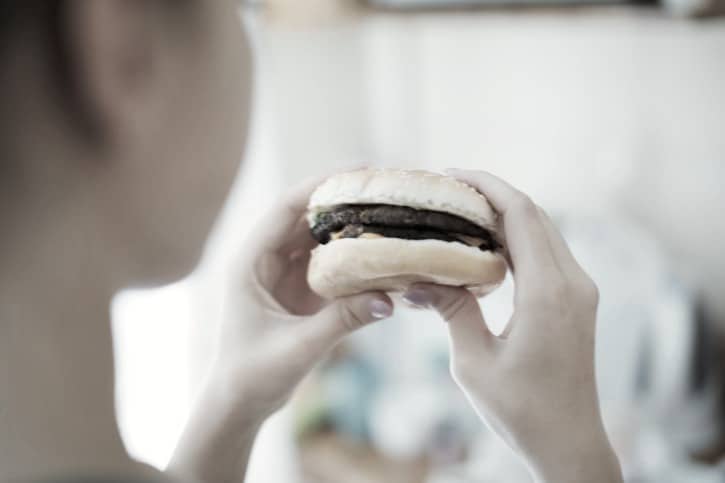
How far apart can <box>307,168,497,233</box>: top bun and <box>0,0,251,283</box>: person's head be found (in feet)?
1.22

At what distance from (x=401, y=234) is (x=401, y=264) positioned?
2.1 inches

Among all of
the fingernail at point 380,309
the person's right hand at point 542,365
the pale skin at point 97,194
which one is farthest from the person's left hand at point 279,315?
the pale skin at point 97,194

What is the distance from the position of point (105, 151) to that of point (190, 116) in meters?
0.05

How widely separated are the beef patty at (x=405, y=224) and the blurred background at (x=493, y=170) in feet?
1.84

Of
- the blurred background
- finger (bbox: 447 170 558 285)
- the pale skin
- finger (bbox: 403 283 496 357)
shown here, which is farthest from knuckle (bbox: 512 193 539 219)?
the blurred background

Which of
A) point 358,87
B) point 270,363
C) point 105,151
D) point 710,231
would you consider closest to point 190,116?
point 105,151

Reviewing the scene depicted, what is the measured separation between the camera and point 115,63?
38 centimetres

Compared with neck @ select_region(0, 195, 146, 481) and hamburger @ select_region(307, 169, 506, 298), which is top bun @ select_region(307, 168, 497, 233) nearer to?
hamburger @ select_region(307, 169, 506, 298)

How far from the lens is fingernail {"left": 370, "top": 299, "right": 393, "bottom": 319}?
81cm

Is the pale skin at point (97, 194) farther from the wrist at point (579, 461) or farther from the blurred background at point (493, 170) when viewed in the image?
the blurred background at point (493, 170)

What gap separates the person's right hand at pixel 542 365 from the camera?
69 centimetres

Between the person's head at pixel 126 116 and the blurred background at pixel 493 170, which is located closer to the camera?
the person's head at pixel 126 116

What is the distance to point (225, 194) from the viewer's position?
19.0 inches

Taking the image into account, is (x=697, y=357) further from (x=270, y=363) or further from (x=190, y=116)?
(x=190, y=116)
